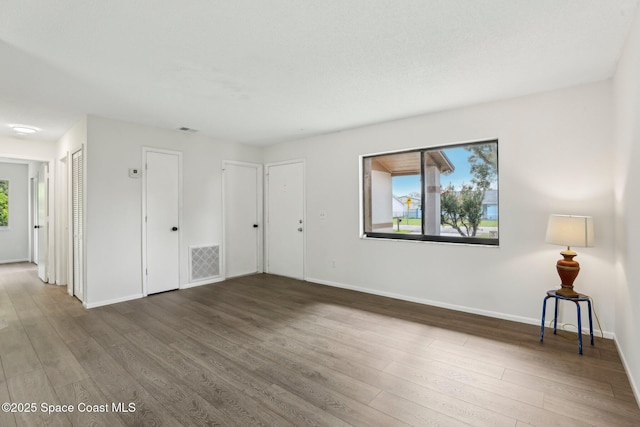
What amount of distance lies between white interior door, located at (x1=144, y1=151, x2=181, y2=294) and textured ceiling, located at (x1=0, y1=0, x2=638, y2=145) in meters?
0.99

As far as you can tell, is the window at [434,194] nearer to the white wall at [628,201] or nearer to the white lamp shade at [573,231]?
the white lamp shade at [573,231]

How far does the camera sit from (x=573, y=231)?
276 cm

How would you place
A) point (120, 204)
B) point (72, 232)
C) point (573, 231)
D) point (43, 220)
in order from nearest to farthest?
1. point (573, 231)
2. point (120, 204)
3. point (72, 232)
4. point (43, 220)

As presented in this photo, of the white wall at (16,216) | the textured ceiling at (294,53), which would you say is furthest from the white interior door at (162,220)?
the white wall at (16,216)

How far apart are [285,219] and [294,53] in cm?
364

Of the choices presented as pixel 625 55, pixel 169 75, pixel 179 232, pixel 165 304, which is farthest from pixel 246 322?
pixel 625 55

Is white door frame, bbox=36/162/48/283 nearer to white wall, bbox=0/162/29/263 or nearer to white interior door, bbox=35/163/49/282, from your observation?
white interior door, bbox=35/163/49/282

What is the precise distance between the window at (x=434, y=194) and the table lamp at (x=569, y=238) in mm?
752

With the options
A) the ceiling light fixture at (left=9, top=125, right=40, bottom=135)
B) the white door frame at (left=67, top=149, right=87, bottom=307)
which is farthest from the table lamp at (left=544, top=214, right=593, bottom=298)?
the ceiling light fixture at (left=9, top=125, right=40, bottom=135)

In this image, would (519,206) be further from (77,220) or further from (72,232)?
(72,232)

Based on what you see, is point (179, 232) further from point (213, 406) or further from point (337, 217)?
point (213, 406)

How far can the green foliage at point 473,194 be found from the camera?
3.71 m

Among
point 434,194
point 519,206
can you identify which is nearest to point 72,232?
point 434,194

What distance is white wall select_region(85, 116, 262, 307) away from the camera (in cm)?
403
